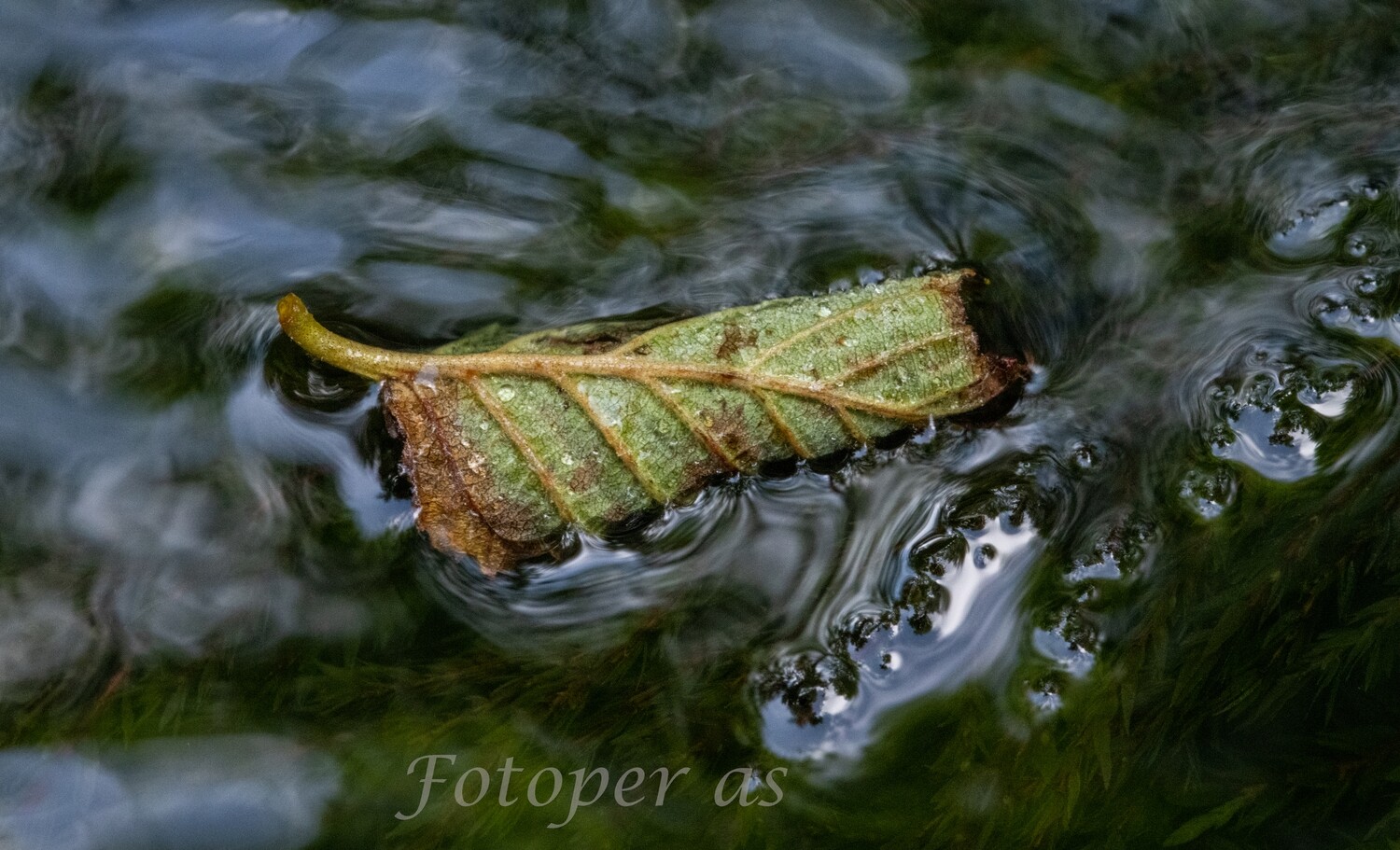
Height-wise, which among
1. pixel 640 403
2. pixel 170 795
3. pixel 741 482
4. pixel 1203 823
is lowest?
pixel 170 795

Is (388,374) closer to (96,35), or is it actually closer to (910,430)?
(910,430)

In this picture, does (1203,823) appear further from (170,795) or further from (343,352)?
(170,795)

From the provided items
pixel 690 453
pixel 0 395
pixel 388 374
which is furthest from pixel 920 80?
pixel 0 395

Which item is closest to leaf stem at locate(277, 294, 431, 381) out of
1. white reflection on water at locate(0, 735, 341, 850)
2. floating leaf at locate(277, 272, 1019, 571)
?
floating leaf at locate(277, 272, 1019, 571)

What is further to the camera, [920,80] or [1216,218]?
[920,80]

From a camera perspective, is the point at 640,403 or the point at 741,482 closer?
the point at 640,403

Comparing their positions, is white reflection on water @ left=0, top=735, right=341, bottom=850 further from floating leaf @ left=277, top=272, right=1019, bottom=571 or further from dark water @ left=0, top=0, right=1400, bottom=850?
floating leaf @ left=277, top=272, right=1019, bottom=571

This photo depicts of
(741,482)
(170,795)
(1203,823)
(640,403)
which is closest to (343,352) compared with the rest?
(640,403)
